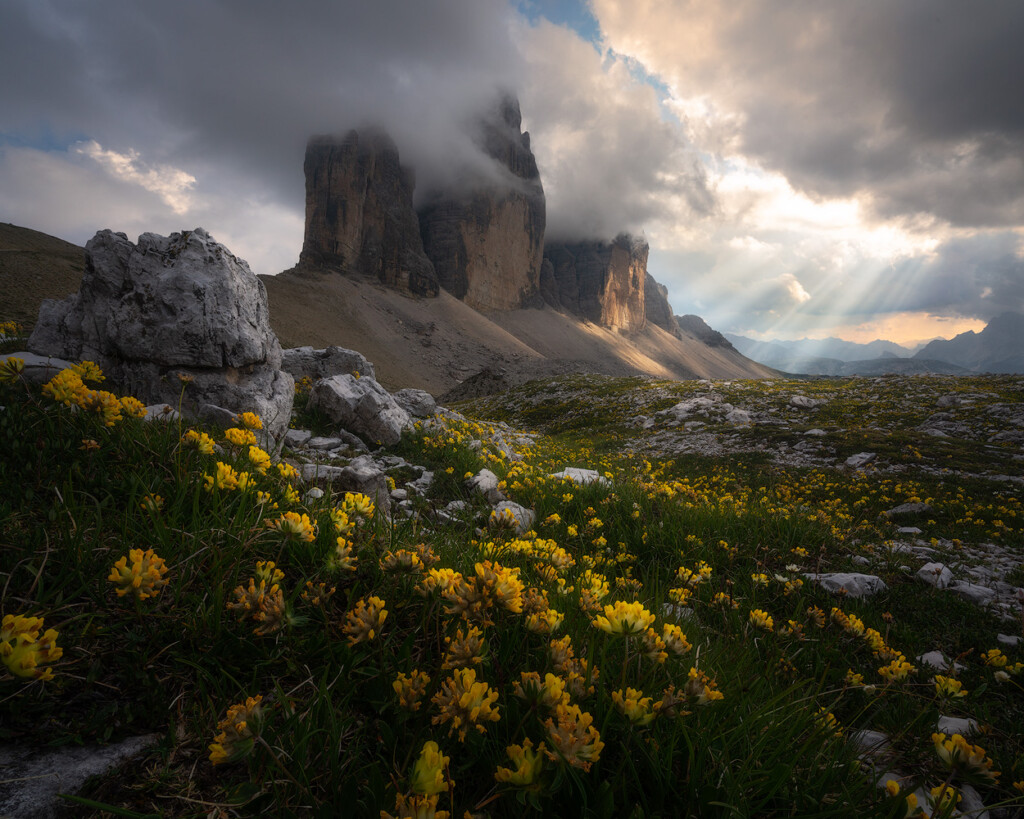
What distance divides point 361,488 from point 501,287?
449ft

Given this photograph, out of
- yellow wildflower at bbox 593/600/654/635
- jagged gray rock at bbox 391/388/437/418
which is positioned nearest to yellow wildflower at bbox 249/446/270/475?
yellow wildflower at bbox 593/600/654/635

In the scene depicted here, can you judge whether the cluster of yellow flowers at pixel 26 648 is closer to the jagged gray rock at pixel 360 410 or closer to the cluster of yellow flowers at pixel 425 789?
the cluster of yellow flowers at pixel 425 789

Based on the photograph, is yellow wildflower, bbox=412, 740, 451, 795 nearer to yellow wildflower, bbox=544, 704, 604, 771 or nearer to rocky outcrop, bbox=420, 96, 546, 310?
yellow wildflower, bbox=544, 704, 604, 771

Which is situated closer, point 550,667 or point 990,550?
point 550,667

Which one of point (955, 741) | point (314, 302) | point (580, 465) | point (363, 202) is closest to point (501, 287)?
point (363, 202)

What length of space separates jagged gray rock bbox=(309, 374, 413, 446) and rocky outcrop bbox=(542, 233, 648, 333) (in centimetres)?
15762

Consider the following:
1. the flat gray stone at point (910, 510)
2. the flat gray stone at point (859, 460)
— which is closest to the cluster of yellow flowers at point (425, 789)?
the flat gray stone at point (910, 510)

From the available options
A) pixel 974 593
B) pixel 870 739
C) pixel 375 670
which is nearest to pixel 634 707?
pixel 375 670

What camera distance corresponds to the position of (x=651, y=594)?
10.2ft

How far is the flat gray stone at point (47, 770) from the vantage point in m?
1.07

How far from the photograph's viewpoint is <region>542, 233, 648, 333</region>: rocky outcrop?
16588cm

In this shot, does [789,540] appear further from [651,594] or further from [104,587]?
[104,587]

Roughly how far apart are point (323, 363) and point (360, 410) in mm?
7008

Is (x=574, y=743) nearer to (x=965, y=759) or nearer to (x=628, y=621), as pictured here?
(x=628, y=621)
